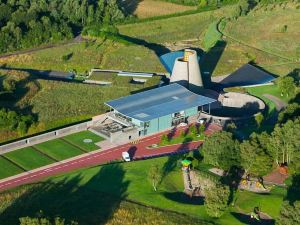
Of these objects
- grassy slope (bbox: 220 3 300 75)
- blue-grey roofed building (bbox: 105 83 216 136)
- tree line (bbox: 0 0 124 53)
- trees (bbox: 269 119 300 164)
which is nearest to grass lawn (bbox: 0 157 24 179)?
blue-grey roofed building (bbox: 105 83 216 136)

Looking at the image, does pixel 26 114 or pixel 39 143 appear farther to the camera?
pixel 26 114

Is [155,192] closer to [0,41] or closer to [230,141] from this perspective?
[230,141]

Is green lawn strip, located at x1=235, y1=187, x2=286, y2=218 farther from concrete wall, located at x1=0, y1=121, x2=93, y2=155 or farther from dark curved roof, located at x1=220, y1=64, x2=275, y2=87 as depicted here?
dark curved roof, located at x1=220, y1=64, x2=275, y2=87

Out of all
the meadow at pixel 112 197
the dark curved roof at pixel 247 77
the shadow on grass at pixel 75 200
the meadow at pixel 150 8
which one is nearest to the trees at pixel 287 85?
the dark curved roof at pixel 247 77

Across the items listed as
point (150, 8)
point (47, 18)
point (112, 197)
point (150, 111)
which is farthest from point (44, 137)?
point (150, 8)

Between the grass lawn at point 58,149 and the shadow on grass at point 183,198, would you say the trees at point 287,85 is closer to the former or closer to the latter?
the shadow on grass at point 183,198

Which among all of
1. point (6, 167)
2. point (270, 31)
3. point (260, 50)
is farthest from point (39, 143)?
point (270, 31)

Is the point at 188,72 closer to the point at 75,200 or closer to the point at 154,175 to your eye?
the point at 154,175
